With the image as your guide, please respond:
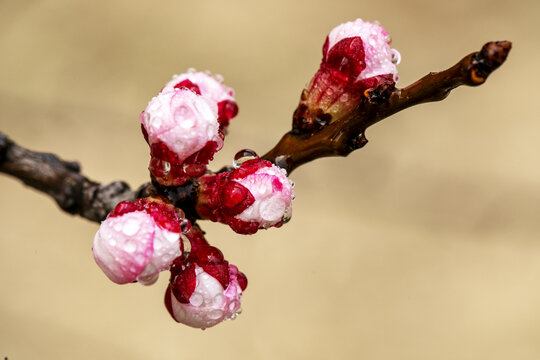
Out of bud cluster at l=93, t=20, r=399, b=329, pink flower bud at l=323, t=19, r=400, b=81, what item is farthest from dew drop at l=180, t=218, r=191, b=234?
pink flower bud at l=323, t=19, r=400, b=81

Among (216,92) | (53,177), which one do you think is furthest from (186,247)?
(53,177)

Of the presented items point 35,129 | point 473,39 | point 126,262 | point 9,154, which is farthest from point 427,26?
point 126,262

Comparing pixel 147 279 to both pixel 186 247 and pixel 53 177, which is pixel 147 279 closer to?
pixel 186 247

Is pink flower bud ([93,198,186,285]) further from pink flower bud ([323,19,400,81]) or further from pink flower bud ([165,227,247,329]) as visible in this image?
pink flower bud ([323,19,400,81])

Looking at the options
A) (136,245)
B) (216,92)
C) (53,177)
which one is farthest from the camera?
(53,177)

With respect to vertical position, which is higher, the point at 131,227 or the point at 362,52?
Answer: the point at 362,52

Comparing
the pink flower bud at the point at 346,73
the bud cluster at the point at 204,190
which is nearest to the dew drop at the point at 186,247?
the bud cluster at the point at 204,190

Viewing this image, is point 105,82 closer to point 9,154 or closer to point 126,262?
point 9,154
